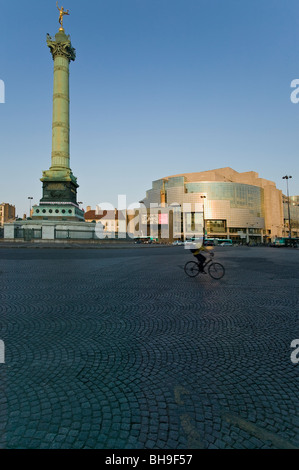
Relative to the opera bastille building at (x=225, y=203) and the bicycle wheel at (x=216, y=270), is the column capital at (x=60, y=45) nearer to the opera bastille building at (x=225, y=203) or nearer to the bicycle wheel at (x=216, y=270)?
the bicycle wheel at (x=216, y=270)

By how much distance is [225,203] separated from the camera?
10838 centimetres

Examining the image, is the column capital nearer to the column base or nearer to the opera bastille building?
the column base

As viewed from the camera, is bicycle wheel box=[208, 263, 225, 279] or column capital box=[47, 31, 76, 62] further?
column capital box=[47, 31, 76, 62]

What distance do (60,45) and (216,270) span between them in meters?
56.7

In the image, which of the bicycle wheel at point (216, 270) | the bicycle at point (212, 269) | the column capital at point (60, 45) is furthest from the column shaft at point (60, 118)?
the bicycle wheel at point (216, 270)

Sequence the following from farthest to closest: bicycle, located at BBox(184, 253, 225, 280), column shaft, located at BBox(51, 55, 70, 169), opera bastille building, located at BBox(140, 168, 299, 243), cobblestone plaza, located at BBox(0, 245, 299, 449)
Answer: opera bastille building, located at BBox(140, 168, 299, 243) < column shaft, located at BBox(51, 55, 70, 169) < bicycle, located at BBox(184, 253, 225, 280) < cobblestone plaza, located at BBox(0, 245, 299, 449)

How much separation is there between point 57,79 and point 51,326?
181 feet

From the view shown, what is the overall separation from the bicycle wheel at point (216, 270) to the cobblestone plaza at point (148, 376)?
4190 mm

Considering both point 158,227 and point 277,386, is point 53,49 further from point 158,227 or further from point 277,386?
point 158,227

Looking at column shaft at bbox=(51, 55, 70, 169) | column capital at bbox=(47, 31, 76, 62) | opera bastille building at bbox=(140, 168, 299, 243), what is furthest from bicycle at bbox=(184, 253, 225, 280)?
opera bastille building at bbox=(140, 168, 299, 243)

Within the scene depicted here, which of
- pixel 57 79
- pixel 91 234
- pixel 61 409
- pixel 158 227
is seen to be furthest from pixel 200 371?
pixel 158 227

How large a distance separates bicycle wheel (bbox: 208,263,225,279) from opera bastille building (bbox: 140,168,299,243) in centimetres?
9085

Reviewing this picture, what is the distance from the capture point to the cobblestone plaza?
193 centimetres

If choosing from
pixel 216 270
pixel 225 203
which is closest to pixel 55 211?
pixel 216 270
